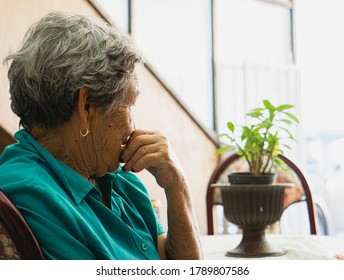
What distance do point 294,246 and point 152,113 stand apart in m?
1.96

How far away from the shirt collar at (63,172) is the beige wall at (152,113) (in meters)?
0.98

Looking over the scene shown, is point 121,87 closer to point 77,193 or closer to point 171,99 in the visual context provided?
point 77,193

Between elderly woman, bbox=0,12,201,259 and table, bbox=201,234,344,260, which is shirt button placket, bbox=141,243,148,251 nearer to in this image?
elderly woman, bbox=0,12,201,259

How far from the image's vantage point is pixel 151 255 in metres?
1.11

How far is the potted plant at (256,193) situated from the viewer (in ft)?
4.43

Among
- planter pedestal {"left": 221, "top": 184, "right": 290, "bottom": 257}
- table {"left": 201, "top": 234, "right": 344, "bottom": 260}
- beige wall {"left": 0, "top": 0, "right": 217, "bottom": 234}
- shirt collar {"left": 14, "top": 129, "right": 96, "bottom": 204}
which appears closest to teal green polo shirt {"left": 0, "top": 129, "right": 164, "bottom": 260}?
shirt collar {"left": 14, "top": 129, "right": 96, "bottom": 204}

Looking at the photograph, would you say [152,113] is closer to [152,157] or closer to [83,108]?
[152,157]

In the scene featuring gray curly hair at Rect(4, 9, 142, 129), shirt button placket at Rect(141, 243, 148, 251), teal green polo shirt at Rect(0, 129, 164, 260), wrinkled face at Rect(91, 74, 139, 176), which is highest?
gray curly hair at Rect(4, 9, 142, 129)

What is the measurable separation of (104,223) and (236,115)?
3373 mm

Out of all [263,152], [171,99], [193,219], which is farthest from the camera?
[171,99]

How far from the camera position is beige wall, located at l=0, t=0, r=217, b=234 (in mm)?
1979

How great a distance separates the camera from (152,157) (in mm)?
1126
